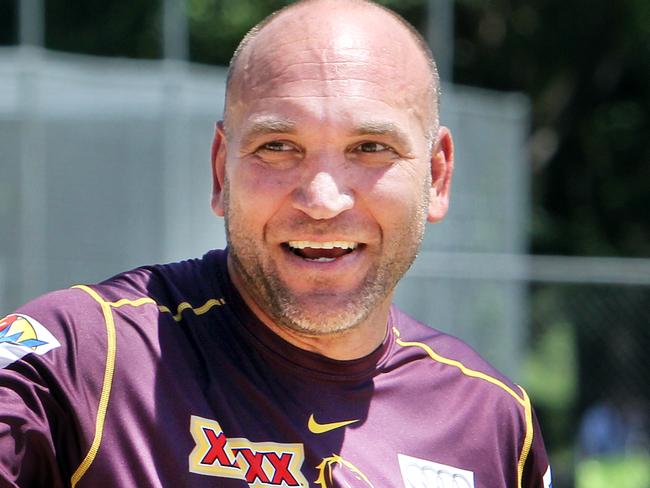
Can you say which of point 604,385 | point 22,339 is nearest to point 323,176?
point 22,339

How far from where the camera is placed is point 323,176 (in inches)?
95.3

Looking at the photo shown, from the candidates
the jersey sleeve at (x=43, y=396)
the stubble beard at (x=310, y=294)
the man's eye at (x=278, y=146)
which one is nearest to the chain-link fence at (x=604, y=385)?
the stubble beard at (x=310, y=294)

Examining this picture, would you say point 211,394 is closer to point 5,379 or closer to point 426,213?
point 5,379

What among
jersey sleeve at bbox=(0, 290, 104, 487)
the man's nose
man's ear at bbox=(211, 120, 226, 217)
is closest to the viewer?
jersey sleeve at bbox=(0, 290, 104, 487)

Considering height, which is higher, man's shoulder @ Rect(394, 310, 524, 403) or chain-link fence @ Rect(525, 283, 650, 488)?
man's shoulder @ Rect(394, 310, 524, 403)

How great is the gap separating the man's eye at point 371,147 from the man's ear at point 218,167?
353 mm

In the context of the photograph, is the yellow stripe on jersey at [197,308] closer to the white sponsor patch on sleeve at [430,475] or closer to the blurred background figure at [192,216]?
the white sponsor patch on sleeve at [430,475]

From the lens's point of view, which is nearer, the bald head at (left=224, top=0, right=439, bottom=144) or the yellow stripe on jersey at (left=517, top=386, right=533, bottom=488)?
the bald head at (left=224, top=0, right=439, bottom=144)

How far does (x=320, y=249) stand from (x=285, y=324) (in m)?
0.18

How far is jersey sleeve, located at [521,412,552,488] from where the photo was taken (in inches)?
112

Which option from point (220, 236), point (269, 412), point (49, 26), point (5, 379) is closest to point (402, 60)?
point (269, 412)

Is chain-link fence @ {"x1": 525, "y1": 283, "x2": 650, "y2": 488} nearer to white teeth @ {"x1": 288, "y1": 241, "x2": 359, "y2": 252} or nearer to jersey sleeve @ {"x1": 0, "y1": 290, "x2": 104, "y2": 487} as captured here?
white teeth @ {"x1": 288, "y1": 241, "x2": 359, "y2": 252}

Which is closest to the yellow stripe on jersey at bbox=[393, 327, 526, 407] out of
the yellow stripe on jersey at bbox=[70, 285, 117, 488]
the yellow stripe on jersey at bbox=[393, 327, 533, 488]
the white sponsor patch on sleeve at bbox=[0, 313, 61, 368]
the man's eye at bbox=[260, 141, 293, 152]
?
the yellow stripe on jersey at bbox=[393, 327, 533, 488]

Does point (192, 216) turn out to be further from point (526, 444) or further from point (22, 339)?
point (22, 339)
